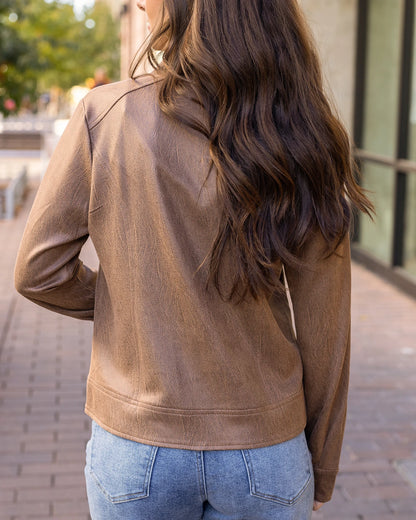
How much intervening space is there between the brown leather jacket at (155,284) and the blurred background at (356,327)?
3.05 ft

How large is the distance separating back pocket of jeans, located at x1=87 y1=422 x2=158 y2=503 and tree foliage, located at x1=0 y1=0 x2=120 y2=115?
38.1ft

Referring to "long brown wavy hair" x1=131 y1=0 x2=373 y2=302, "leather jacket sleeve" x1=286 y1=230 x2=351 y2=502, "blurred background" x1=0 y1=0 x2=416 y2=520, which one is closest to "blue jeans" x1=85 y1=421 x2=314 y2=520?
"leather jacket sleeve" x1=286 y1=230 x2=351 y2=502

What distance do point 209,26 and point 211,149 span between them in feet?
0.69

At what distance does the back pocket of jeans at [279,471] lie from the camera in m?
1.35

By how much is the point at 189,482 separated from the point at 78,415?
10.7ft

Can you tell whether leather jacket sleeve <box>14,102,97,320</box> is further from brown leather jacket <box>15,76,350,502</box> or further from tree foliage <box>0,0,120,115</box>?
tree foliage <box>0,0,120,115</box>

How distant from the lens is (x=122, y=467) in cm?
134

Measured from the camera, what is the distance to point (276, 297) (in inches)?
57.1

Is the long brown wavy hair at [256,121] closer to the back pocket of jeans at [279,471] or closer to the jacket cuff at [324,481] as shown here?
the back pocket of jeans at [279,471]

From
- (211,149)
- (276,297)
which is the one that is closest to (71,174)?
(211,149)

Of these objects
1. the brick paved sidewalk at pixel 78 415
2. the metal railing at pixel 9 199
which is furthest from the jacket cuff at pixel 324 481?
the metal railing at pixel 9 199

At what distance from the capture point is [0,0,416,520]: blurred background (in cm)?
356

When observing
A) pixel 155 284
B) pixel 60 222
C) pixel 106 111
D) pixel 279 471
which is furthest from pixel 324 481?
pixel 106 111

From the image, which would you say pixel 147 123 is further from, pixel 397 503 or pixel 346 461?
pixel 346 461
